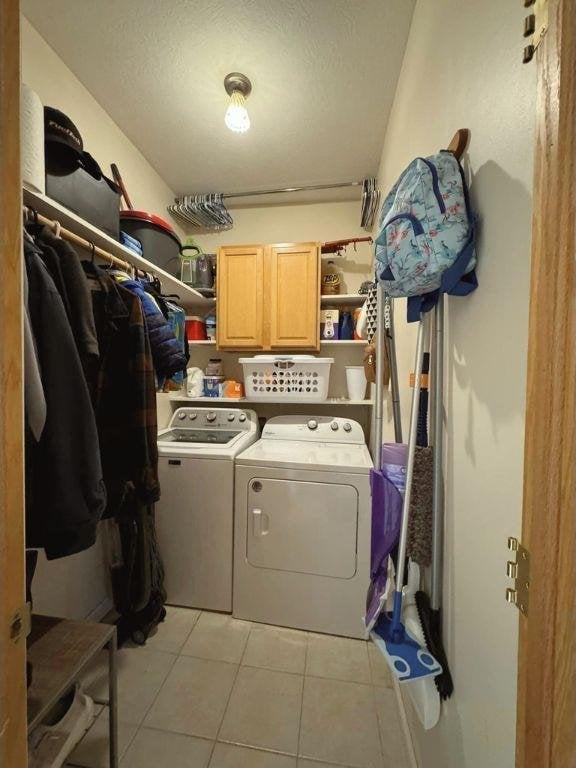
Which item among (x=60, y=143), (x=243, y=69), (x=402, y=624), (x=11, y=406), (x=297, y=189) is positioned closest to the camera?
(x=11, y=406)

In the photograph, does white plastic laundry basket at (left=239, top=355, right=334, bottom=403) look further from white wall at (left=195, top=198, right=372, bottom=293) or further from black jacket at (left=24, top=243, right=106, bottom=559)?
black jacket at (left=24, top=243, right=106, bottom=559)

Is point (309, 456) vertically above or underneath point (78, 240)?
underneath

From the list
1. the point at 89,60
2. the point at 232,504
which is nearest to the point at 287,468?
the point at 232,504

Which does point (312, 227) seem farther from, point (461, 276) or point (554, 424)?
point (554, 424)

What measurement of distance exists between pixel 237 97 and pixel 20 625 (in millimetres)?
2242

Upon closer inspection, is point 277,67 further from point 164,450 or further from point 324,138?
point 164,450

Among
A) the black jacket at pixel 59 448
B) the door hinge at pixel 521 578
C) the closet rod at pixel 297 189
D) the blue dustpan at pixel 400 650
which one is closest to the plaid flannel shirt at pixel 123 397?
the black jacket at pixel 59 448

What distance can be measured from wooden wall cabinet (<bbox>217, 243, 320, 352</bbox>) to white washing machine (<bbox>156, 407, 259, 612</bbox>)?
0.94m

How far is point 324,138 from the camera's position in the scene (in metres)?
1.92

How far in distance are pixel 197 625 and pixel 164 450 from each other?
0.98 m

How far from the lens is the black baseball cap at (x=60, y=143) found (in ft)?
3.46

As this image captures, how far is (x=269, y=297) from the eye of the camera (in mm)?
2252

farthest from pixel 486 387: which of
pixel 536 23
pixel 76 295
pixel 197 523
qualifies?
pixel 197 523

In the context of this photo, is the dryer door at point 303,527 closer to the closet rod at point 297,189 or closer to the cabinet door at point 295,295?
the cabinet door at point 295,295
